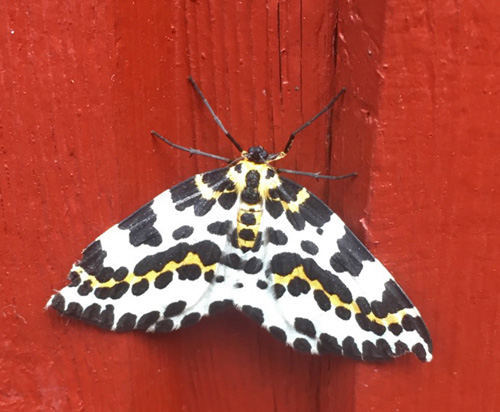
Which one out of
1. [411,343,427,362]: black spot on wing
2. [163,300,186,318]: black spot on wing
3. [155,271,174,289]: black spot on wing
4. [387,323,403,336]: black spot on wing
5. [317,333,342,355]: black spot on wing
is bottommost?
[411,343,427,362]: black spot on wing

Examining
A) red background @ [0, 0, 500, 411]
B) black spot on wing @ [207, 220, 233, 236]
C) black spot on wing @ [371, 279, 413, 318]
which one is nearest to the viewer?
red background @ [0, 0, 500, 411]

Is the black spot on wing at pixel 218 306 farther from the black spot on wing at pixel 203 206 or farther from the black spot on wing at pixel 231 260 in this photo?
the black spot on wing at pixel 203 206

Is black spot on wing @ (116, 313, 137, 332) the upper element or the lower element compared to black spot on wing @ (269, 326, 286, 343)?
upper

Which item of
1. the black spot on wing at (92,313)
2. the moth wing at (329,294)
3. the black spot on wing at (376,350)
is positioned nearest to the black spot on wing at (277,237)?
the moth wing at (329,294)

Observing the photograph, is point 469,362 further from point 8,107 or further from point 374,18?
point 8,107

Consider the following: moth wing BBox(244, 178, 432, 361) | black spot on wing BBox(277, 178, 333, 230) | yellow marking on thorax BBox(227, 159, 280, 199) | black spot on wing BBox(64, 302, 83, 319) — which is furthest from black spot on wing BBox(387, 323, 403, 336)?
black spot on wing BBox(64, 302, 83, 319)

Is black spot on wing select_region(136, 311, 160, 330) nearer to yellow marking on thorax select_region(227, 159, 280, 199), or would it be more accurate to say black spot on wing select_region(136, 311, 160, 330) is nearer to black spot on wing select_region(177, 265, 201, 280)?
black spot on wing select_region(177, 265, 201, 280)
